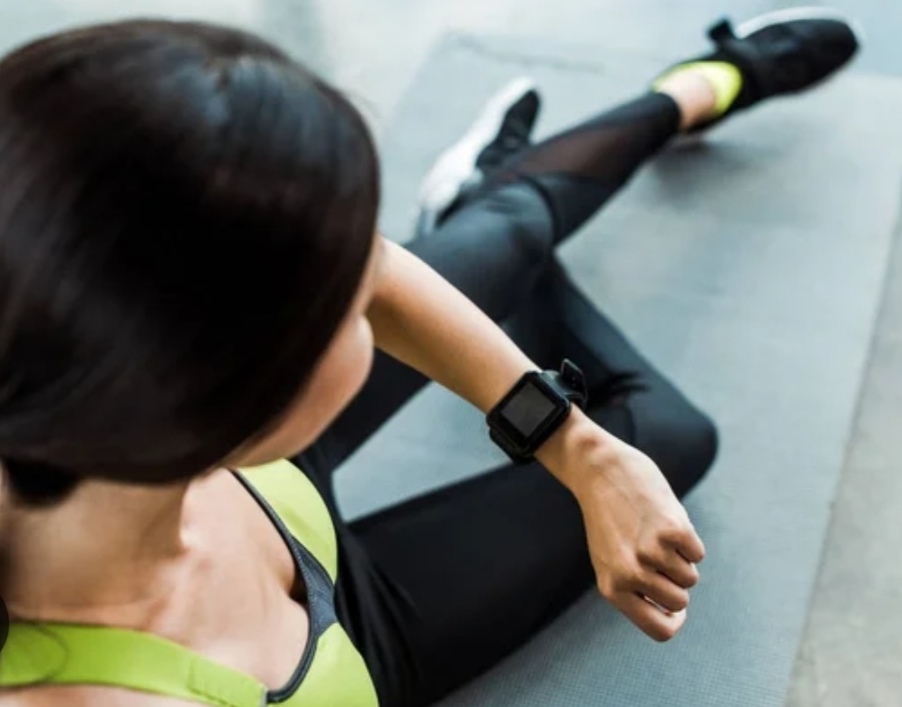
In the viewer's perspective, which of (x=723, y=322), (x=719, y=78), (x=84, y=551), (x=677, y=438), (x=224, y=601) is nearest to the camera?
(x=84, y=551)

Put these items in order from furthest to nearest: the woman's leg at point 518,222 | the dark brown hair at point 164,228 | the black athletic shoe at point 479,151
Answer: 1. the black athletic shoe at point 479,151
2. the woman's leg at point 518,222
3. the dark brown hair at point 164,228

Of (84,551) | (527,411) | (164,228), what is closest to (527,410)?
(527,411)

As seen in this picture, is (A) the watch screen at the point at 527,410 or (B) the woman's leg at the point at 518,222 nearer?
(A) the watch screen at the point at 527,410

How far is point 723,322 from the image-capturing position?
1408mm

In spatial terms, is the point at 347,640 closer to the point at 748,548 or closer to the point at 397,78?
the point at 748,548

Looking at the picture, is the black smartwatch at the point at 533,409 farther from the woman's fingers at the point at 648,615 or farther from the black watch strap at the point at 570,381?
the woman's fingers at the point at 648,615

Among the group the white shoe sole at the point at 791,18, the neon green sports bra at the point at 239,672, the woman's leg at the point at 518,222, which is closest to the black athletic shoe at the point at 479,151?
the woman's leg at the point at 518,222

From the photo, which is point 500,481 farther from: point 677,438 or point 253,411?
point 253,411

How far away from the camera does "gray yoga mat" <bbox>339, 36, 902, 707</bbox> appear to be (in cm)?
113

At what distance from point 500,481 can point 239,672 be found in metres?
0.41

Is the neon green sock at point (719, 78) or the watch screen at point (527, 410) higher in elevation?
the neon green sock at point (719, 78)

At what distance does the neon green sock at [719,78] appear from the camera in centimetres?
152

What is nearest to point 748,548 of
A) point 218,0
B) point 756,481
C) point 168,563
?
point 756,481

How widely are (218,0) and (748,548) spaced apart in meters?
1.30
